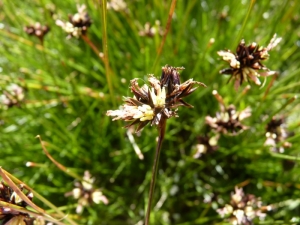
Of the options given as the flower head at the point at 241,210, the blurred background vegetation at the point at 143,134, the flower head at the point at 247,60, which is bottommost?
the flower head at the point at 241,210

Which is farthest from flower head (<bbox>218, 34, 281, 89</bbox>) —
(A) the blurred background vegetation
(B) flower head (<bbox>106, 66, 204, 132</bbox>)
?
(A) the blurred background vegetation

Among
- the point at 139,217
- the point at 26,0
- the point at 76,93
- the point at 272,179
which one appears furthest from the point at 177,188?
the point at 26,0

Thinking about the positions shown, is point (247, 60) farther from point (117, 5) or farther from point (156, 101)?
point (117, 5)

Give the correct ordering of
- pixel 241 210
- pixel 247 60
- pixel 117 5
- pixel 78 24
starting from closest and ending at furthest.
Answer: pixel 247 60
pixel 241 210
pixel 78 24
pixel 117 5

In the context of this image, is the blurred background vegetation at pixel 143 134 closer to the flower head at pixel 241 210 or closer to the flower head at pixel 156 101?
the flower head at pixel 241 210

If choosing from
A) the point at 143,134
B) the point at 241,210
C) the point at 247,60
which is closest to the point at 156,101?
the point at 247,60

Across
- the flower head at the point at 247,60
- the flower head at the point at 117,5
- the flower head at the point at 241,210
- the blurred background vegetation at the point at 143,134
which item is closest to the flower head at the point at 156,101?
the flower head at the point at 247,60

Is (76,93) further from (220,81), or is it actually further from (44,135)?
(220,81)
